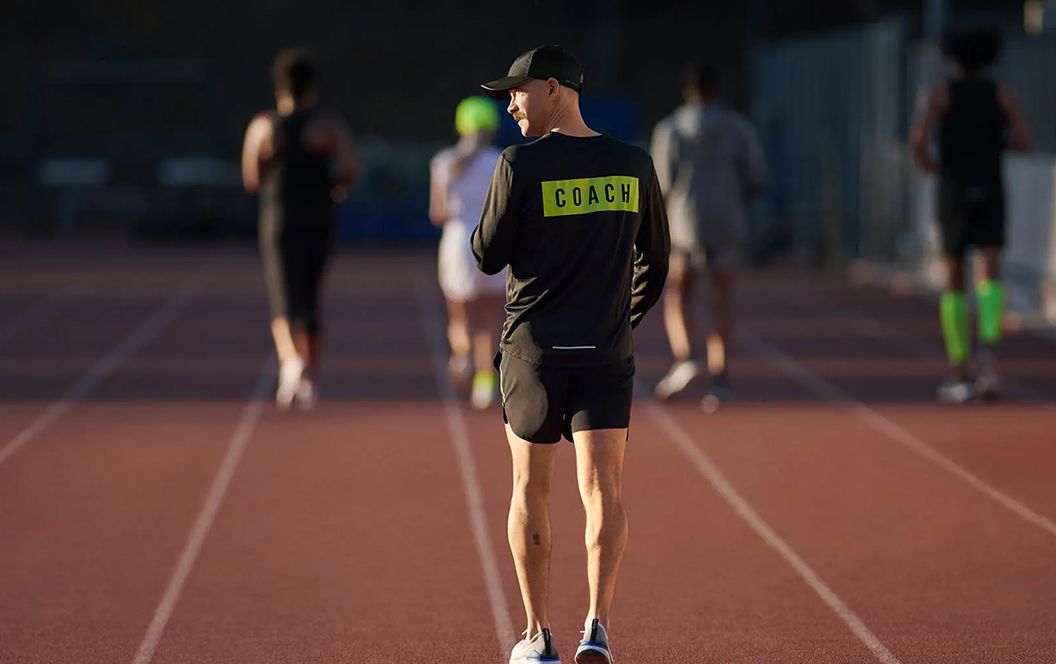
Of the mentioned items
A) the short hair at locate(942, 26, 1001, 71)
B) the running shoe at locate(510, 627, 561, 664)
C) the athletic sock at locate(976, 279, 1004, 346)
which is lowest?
the athletic sock at locate(976, 279, 1004, 346)

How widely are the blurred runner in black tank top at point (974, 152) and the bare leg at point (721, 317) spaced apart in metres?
1.31

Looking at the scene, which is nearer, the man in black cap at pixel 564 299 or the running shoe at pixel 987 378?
the man in black cap at pixel 564 299

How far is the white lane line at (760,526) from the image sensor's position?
23.0 feet

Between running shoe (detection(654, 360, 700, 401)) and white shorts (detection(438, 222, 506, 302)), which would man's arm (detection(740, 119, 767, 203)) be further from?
white shorts (detection(438, 222, 506, 302))

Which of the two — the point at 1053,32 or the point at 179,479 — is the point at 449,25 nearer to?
the point at 1053,32

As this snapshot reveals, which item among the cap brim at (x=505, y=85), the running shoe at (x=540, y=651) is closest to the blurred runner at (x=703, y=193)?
the running shoe at (x=540, y=651)

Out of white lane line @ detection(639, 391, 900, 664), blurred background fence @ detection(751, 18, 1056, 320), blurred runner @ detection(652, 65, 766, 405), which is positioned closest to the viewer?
white lane line @ detection(639, 391, 900, 664)

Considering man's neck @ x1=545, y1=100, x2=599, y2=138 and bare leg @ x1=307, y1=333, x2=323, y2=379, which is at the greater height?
man's neck @ x1=545, y1=100, x2=599, y2=138

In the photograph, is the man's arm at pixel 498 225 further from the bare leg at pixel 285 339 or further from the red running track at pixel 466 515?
the bare leg at pixel 285 339

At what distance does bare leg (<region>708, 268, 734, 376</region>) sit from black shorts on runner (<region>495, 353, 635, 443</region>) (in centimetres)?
711

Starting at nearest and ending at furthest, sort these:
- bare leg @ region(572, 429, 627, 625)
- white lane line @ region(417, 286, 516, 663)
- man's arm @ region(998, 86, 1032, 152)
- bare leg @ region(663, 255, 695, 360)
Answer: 1. bare leg @ region(572, 429, 627, 625)
2. white lane line @ region(417, 286, 516, 663)
3. man's arm @ region(998, 86, 1032, 152)
4. bare leg @ region(663, 255, 695, 360)

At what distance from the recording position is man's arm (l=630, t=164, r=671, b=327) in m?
6.20

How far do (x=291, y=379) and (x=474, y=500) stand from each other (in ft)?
11.3

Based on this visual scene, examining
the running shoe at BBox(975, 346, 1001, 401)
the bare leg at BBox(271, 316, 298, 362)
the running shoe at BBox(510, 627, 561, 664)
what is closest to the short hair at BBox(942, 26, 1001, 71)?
the running shoe at BBox(975, 346, 1001, 401)
